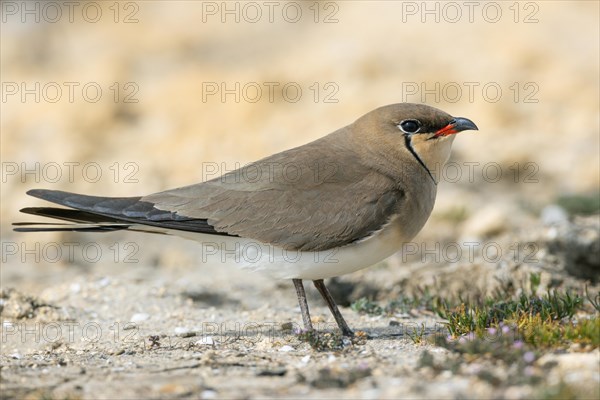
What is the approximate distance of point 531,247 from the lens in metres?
9.00

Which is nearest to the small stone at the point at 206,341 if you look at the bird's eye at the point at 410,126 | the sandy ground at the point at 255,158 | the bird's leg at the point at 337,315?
the sandy ground at the point at 255,158

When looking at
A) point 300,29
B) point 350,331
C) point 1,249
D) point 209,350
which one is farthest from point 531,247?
point 300,29

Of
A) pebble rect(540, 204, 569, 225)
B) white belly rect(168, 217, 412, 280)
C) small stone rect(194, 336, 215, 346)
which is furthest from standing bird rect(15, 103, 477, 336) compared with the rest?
pebble rect(540, 204, 569, 225)

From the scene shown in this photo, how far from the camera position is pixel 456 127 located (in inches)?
272

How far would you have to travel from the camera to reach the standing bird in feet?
21.4

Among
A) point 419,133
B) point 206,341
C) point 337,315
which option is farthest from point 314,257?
point 419,133

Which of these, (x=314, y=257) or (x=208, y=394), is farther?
(x=314, y=257)

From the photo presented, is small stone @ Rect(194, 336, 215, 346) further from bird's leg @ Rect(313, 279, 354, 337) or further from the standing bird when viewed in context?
bird's leg @ Rect(313, 279, 354, 337)

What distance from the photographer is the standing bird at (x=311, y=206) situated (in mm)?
6508

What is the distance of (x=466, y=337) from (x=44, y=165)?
848 cm

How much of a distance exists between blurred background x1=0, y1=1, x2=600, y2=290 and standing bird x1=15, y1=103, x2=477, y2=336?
3.32m

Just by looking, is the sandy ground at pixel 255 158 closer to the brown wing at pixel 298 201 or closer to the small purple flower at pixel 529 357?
the small purple flower at pixel 529 357

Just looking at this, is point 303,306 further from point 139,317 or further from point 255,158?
point 255,158

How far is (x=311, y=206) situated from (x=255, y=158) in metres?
6.54
